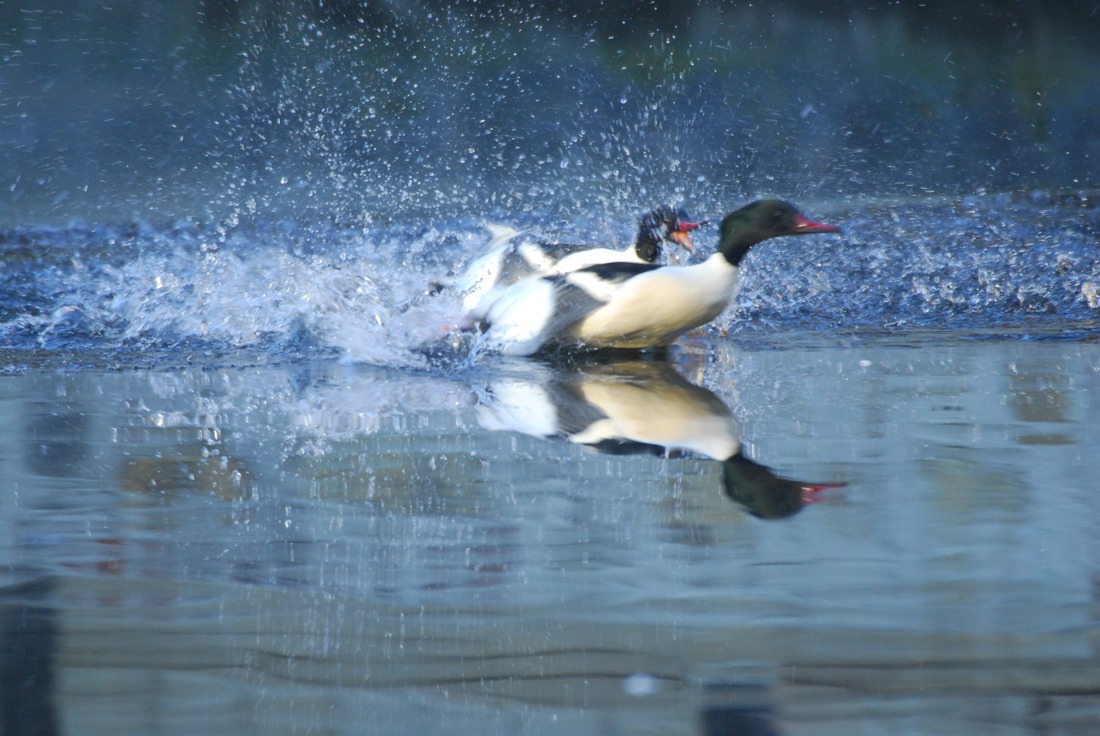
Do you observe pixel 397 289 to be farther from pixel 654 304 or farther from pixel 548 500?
pixel 548 500

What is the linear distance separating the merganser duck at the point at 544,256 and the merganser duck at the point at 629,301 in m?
0.39

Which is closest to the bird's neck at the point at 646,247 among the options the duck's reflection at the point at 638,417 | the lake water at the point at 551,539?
the lake water at the point at 551,539

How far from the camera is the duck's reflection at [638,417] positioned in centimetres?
259

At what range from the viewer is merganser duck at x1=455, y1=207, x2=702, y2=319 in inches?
213

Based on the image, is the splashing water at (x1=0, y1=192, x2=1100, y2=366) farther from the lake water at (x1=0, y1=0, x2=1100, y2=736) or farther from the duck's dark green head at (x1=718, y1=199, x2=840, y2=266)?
the duck's dark green head at (x1=718, y1=199, x2=840, y2=266)

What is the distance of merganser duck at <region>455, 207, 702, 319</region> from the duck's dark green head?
511 millimetres

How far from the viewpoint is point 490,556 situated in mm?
2213

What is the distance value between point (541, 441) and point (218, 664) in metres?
→ 1.39

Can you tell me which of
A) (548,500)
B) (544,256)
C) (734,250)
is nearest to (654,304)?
Result: (734,250)

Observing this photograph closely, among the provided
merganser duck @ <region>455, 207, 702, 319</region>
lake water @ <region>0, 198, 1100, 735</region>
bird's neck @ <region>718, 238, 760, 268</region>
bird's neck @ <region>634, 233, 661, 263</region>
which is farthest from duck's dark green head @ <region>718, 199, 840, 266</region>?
bird's neck @ <region>634, 233, 661, 263</region>

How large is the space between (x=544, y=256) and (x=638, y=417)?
2282 millimetres

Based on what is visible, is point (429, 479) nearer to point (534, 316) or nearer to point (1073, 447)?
point (1073, 447)

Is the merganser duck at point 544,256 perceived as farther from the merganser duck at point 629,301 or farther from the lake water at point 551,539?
the lake water at point 551,539

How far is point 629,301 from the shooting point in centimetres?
463
